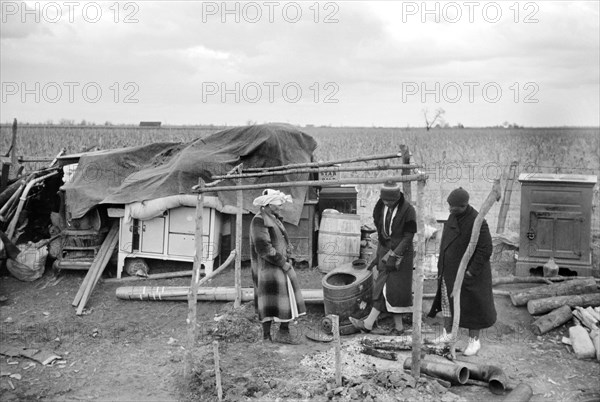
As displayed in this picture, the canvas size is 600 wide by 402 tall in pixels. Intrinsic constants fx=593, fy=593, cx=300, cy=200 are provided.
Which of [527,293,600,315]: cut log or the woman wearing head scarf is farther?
[527,293,600,315]: cut log

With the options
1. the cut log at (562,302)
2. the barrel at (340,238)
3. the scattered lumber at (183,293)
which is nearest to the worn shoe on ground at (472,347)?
the cut log at (562,302)

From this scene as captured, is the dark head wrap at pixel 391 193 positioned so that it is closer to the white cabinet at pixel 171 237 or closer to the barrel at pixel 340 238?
→ the barrel at pixel 340 238

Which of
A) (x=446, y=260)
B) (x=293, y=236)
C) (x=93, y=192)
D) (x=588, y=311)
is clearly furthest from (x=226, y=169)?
(x=588, y=311)

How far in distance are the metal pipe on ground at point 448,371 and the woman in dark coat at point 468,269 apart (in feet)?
3.09

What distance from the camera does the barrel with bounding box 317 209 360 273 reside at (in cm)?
1029

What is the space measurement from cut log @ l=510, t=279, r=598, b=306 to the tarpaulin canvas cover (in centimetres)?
408

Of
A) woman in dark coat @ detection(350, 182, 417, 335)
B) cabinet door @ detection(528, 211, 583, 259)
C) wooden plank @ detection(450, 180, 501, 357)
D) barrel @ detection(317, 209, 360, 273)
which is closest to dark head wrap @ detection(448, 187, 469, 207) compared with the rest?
wooden plank @ detection(450, 180, 501, 357)

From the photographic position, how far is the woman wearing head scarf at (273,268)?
7145 millimetres

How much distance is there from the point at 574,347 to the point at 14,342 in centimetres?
751

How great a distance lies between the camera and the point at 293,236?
10977 mm

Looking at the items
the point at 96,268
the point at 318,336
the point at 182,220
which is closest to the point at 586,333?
the point at 318,336

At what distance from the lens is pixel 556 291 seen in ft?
27.5

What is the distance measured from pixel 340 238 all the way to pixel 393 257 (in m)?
2.76

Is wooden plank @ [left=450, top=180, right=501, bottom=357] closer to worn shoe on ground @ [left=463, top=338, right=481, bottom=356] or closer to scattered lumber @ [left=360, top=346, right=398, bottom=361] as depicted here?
worn shoe on ground @ [left=463, top=338, right=481, bottom=356]
